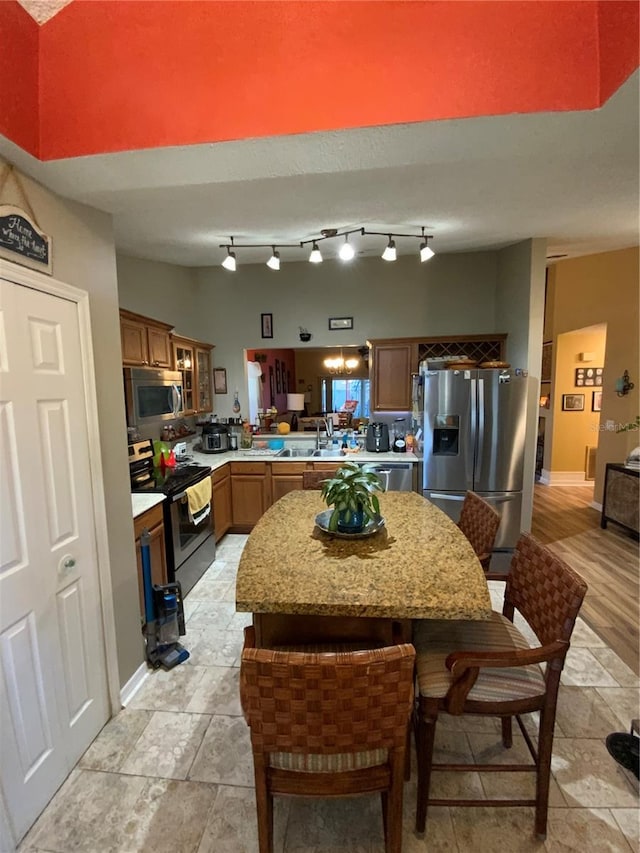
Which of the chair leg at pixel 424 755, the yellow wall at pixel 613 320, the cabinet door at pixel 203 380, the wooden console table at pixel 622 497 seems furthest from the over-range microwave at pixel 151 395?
the yellow wall at pixel 613 320

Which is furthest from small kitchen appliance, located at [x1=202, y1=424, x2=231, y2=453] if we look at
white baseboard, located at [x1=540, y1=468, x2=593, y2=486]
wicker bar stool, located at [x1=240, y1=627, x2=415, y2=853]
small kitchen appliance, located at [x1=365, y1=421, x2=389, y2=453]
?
white baseboard, located at [x1=540, y1=468, x2=593, y2=486]

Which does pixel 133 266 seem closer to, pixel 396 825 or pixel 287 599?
pixel 287 599

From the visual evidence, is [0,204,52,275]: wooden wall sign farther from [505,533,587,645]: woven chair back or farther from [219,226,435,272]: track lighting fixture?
[505,533,587,645]: woven chair back

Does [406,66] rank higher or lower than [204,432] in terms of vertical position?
higher

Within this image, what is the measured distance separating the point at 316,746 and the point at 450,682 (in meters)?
0.55

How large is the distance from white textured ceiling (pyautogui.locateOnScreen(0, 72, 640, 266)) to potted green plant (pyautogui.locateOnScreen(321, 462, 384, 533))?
1330mm

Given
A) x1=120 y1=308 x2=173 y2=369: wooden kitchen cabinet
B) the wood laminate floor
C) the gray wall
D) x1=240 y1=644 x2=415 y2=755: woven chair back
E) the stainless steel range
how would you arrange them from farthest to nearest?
x1=120 y1=308 x2=173 y2=369: wooden kitchen cabinet
the stainless steel range
the wood laminate floor
the gray wall
x1=240 y1=644 x2=415 y2=755: woven chair back

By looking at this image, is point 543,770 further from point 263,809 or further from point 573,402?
point 573,402

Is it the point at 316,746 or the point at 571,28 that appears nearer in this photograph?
the point at 316,746

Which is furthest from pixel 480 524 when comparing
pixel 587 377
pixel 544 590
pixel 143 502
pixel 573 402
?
pixel 587 377

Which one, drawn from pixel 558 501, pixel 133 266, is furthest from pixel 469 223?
pixel 558 501

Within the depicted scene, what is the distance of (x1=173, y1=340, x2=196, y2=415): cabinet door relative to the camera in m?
3.79

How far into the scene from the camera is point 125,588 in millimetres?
2020

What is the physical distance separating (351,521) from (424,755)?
884mm
